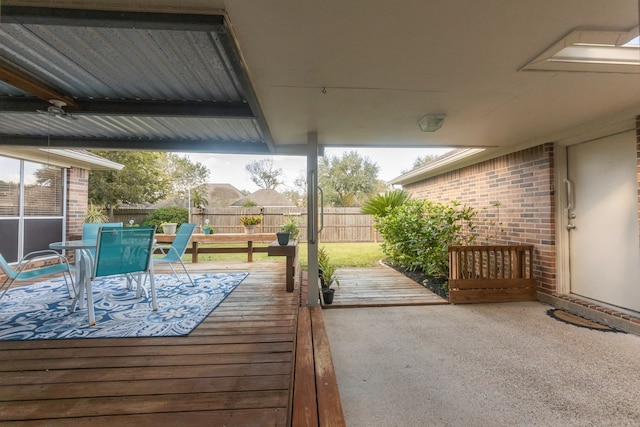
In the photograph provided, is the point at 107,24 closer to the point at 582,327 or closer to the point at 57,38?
the point at 57,38

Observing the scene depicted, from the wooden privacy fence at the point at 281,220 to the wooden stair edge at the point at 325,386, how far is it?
695 centimetres

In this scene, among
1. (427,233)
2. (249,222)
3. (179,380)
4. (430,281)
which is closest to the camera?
(179,380)

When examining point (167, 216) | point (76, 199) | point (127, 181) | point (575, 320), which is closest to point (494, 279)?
point (575, 320)

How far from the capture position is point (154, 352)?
2.05 meters

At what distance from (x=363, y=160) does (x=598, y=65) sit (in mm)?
20131

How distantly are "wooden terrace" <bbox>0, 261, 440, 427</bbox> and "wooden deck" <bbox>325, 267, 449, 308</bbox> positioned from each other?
143 cm

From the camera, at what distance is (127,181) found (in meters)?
11.4

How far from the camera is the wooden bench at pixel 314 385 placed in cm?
151

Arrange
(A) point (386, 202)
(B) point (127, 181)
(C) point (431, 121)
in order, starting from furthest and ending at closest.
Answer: (B) point (127, 181) < (A) point (386, 202) < (C) point (431, 121)

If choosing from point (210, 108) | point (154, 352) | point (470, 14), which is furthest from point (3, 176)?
point (470, 14)

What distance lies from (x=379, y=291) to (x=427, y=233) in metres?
1.43

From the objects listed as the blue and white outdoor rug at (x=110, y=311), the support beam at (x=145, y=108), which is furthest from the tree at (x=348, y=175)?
the support beam at (x=145, y=108)

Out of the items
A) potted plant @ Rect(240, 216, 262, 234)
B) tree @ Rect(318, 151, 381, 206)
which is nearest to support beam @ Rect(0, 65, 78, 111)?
potted plant @ Rect(240, 216, 262, 234)

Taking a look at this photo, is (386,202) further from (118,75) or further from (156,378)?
(156,378)
